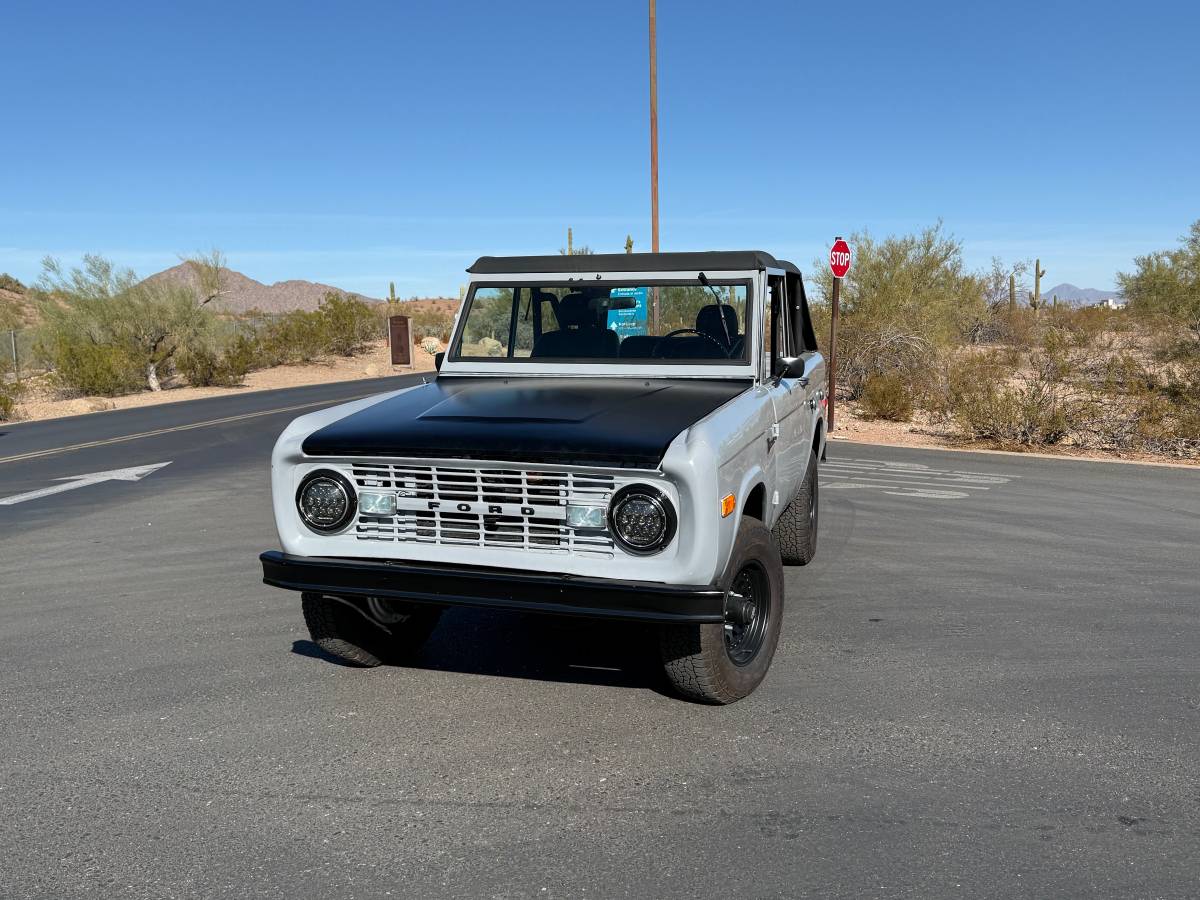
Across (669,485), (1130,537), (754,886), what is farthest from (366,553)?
(1130,537)

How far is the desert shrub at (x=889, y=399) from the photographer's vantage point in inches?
785

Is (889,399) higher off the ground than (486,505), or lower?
lower

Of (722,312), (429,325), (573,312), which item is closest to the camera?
(722,312)

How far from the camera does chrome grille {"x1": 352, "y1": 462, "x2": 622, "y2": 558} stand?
14.0ft

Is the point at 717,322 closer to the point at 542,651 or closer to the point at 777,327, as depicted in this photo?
the point at 777,327

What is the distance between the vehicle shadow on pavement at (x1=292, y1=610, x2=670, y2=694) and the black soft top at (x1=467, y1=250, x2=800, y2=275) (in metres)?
2.06

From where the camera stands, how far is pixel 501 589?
4.25m

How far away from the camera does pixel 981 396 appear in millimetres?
16219

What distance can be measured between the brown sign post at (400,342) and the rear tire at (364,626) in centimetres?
4106

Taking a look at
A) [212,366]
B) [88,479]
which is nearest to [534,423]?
[88,479]

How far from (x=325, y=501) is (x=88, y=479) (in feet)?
31.5

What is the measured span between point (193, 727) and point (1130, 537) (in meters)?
7.33

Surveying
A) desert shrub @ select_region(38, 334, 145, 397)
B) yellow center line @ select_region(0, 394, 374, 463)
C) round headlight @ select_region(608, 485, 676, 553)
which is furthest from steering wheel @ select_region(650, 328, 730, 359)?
desert shrub @ select_region(38, 334, 145, 397)

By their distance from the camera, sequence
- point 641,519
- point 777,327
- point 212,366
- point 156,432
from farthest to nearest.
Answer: point 212,366, point 156,432, point 777,327, point 641,519
